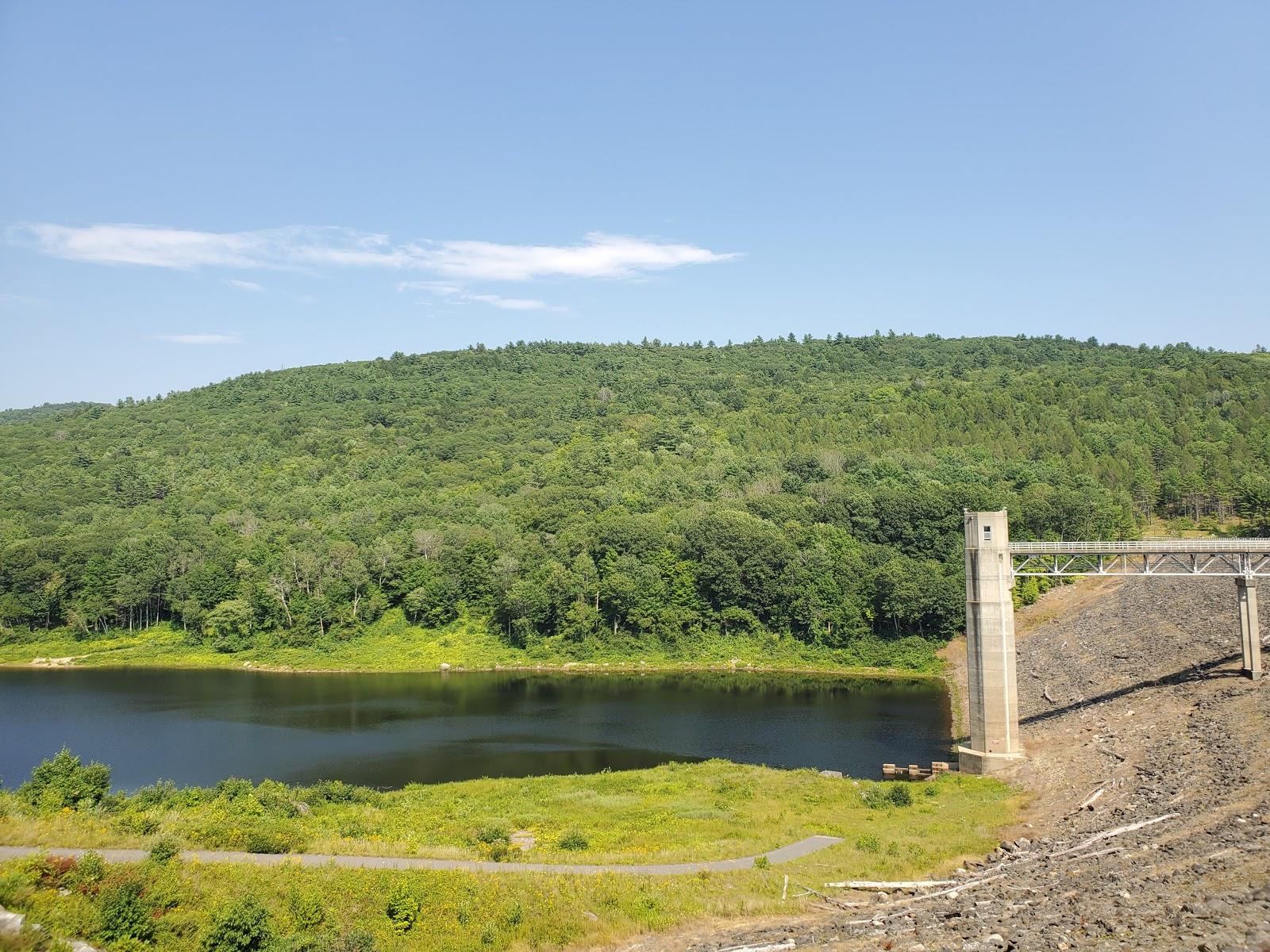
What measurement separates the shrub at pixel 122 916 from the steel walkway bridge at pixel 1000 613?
36.4 m

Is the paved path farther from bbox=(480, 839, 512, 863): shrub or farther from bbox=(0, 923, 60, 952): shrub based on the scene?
bbox=(0, 923, 60, 952): shrub

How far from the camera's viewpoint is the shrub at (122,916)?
708 inches

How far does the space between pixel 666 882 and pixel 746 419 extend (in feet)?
427

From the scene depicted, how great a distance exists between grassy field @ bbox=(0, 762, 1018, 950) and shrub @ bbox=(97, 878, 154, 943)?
0.05 metres

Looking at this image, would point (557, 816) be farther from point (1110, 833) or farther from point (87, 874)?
point (1110, 833)

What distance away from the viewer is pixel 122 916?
18234 mm

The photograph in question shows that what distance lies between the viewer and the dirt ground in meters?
18.7

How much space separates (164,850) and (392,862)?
5.93m

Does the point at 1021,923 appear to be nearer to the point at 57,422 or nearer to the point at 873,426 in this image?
the point at 873,426

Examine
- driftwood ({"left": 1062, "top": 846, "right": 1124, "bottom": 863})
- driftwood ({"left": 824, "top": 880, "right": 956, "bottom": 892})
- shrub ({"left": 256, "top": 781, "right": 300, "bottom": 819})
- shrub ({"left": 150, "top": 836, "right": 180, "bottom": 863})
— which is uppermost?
shrub ({"left": 150, "top": 836, "right": 180, "bottom": 863})

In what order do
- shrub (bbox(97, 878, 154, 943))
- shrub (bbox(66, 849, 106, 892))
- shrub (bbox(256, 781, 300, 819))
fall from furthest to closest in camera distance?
shrub (bbox(256, 781, 300, 819)) < shrub (bbox(66, 849, 106, 892)) < shrub (bbox(97, 878, 154, 943))

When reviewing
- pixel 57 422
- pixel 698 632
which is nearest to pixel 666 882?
pixel 698 632

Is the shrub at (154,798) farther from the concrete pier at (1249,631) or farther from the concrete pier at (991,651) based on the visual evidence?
the concrete pier at (1249,631)

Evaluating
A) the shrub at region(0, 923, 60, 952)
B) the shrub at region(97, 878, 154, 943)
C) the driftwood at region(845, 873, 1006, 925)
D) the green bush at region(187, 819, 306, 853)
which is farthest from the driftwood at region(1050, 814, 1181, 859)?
the shrub at region(0, 923, 60, 952)
